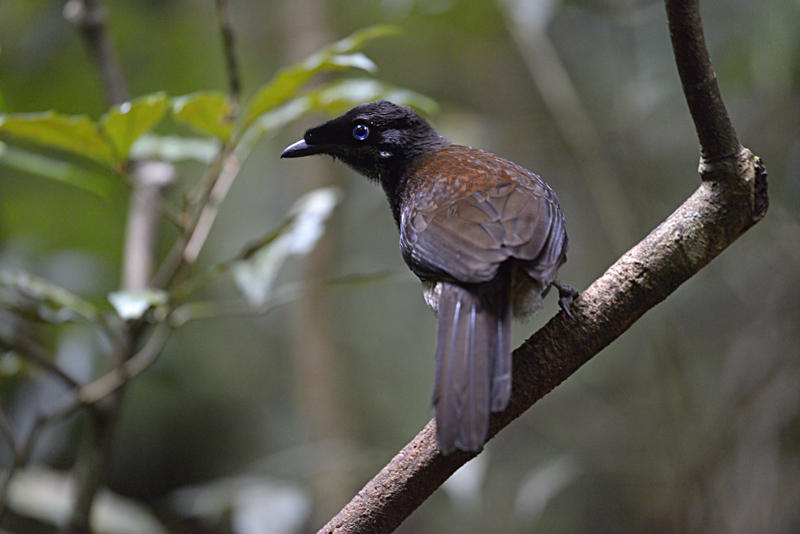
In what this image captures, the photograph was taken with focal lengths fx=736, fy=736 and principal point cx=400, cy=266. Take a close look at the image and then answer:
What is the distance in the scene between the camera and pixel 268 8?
205 inches

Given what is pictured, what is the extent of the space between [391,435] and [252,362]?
1.13m

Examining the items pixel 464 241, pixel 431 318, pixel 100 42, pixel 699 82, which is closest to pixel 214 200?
pixel 100 42

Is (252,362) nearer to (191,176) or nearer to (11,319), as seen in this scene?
(191,176)

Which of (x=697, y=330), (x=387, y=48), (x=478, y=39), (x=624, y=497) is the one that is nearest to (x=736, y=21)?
(x=478, y=39)

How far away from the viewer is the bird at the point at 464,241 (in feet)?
3.99

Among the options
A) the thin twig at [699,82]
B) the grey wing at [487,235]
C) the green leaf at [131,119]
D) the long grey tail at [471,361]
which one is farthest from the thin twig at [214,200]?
the thin twig at [699,82]

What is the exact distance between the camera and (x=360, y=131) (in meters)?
Answer: 2.06

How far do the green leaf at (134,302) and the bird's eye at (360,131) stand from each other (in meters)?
0.68

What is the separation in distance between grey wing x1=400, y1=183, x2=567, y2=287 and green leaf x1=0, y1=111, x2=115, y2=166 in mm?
796

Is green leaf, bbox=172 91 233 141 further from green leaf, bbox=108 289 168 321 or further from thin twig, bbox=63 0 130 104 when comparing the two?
thin twig, bbox=63 0 130 104

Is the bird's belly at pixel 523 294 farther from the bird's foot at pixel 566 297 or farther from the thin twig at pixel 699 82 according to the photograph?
the thin twig at pixel 699 82

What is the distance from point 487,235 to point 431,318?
3829 mm

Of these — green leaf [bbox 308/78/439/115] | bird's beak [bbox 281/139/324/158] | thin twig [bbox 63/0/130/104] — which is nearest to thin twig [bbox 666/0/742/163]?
green leaf [bbox 308/78/439/115]

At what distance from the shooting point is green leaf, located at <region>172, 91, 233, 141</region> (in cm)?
177
